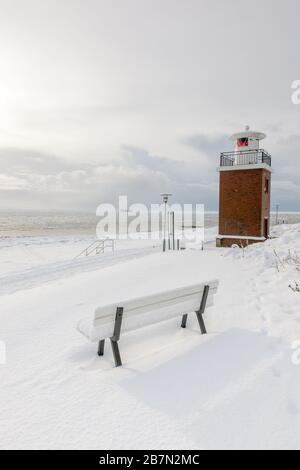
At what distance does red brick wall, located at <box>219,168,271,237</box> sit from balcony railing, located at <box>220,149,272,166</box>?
2.15 feet

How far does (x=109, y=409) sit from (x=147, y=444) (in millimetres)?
529

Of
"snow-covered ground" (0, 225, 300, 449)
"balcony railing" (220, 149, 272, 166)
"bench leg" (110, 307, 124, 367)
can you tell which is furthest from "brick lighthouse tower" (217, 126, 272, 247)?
"bench leg" (110, 307, 124, 367)

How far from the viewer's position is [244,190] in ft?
57.8

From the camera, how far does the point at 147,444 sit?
218cm

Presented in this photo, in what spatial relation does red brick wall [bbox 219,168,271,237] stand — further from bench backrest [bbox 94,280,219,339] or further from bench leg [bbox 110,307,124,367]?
bench leg [bbox 110,307,124,367]

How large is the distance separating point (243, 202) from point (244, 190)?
2.52 ft

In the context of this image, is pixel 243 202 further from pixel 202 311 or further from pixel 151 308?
pixel 151 308

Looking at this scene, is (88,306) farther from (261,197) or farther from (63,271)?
(261,197)

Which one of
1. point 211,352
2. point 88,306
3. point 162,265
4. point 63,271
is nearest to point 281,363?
Result: point 211,352

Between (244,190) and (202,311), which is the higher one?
(244,190)

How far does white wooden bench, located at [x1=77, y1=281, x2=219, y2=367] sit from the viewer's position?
324cm

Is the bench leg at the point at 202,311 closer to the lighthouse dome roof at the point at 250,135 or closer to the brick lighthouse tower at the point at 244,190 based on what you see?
the brick lighthouse tower at the point at 244,190

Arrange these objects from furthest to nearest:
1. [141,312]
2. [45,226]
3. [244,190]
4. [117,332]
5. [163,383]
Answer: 1. [45,226]
2. [244,190]
3. [141,312]
4. [117,332]
5. [163,383]

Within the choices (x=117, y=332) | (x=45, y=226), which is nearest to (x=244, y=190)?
(x=117, y=332)
